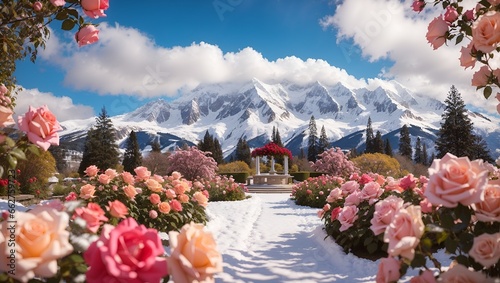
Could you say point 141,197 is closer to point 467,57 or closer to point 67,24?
point 67,24

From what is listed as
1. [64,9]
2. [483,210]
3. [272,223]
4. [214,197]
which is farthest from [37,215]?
[214,197]

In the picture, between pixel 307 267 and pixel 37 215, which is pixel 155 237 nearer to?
pixel 37 215

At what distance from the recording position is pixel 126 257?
104 cm

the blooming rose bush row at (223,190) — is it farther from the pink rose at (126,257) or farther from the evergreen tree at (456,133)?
the evergreen tree at (456,133)

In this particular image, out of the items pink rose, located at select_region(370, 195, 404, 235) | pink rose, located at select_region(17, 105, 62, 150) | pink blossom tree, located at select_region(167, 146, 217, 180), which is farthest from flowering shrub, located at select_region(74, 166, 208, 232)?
pink blossom tree, located at select_region(167, 146, 217, 180)

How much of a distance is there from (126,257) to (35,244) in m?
0.30

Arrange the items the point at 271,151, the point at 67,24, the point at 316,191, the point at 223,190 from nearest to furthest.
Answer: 1. the point at 67,24
2. the point at 316,191
3. the point at 223,190
4. the point at 271,151

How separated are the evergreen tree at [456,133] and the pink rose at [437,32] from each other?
34770mm

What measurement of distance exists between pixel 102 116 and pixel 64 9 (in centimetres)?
4308

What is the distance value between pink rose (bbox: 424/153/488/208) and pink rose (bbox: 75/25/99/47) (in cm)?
197

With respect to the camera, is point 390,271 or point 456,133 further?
point 456,133

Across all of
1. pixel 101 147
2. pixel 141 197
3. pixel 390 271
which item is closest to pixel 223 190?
pixel 141 197

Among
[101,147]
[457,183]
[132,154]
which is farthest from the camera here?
[132,154]

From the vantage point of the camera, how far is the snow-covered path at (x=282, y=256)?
3.94 meters
